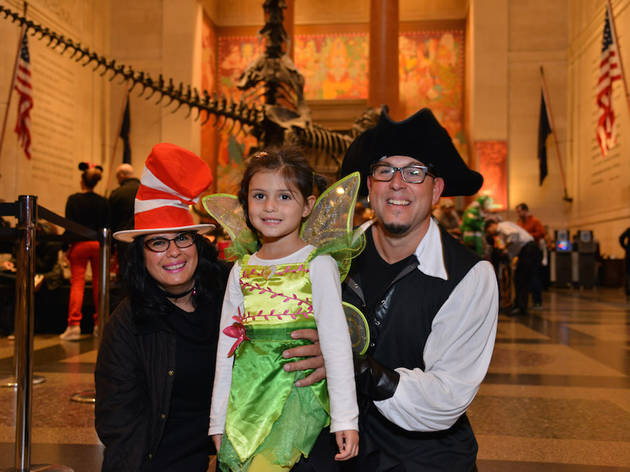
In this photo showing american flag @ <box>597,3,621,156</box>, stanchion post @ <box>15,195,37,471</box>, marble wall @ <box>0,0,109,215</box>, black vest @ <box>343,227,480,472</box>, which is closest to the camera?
black vest @ <box>343,227,480,472</box>

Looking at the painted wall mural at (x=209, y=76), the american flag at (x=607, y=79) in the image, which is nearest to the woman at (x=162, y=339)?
the american flag at (x=607, y=79)

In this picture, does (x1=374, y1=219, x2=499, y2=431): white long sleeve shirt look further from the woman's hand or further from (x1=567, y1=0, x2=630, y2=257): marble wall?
(x1=567, y1=0, x2=630, y2=257): marble wall

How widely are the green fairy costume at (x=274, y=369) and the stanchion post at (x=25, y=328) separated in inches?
45.2

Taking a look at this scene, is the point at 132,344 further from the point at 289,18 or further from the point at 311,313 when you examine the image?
the point at 289,18

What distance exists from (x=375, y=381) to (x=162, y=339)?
87 centimetres

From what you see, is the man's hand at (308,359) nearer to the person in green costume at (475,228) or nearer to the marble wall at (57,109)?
the person in green costume at (475,228)

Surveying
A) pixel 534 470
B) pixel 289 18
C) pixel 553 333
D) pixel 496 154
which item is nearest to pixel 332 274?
pixel 534 470

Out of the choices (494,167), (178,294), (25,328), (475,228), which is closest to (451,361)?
(178,294)

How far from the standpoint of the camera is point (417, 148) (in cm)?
220

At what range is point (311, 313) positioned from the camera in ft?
6.58

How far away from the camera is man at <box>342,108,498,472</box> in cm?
191

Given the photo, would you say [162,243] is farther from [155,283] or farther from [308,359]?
[308,359]

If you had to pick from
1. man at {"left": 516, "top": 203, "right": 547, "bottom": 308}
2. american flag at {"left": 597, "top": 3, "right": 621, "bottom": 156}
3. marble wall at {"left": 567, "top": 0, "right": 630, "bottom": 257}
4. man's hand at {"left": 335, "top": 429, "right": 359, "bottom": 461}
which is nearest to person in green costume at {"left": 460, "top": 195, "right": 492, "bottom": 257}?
man at {"left": 516, "top": 203, "right": 547, "bottom": 308}

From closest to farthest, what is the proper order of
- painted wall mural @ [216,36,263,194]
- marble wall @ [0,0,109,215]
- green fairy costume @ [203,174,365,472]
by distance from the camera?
green fairy costume @ [203,174,365,472] → marble wall @ [0,0,109,215] → painted wall mural @ [216,36,263,194]
